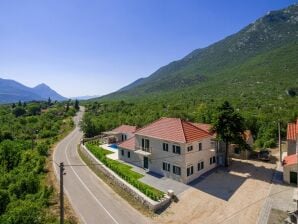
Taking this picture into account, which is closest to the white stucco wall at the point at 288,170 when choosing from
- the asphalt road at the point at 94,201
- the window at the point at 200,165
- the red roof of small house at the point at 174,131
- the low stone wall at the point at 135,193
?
the window at the point at 200,165

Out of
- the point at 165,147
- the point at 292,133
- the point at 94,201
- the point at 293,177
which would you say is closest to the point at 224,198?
the point at 293,177

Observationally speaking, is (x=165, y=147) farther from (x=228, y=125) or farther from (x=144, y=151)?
(x=228, y=125)

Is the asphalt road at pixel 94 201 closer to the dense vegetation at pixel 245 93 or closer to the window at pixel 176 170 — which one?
the window at pixel 176 170

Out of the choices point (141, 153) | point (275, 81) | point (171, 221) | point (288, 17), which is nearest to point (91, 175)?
point (141, 153)

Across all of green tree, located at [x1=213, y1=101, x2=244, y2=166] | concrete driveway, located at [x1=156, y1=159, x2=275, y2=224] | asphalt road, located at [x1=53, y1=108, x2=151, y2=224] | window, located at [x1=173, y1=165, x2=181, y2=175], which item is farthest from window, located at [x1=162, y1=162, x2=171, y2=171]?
green tree, located at [x1=213, y1=101, x2=244, y2=166]

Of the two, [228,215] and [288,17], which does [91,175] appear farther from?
[288,17]

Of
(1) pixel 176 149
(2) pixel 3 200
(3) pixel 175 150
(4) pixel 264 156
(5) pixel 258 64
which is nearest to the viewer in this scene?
(2) pixel 3 200
